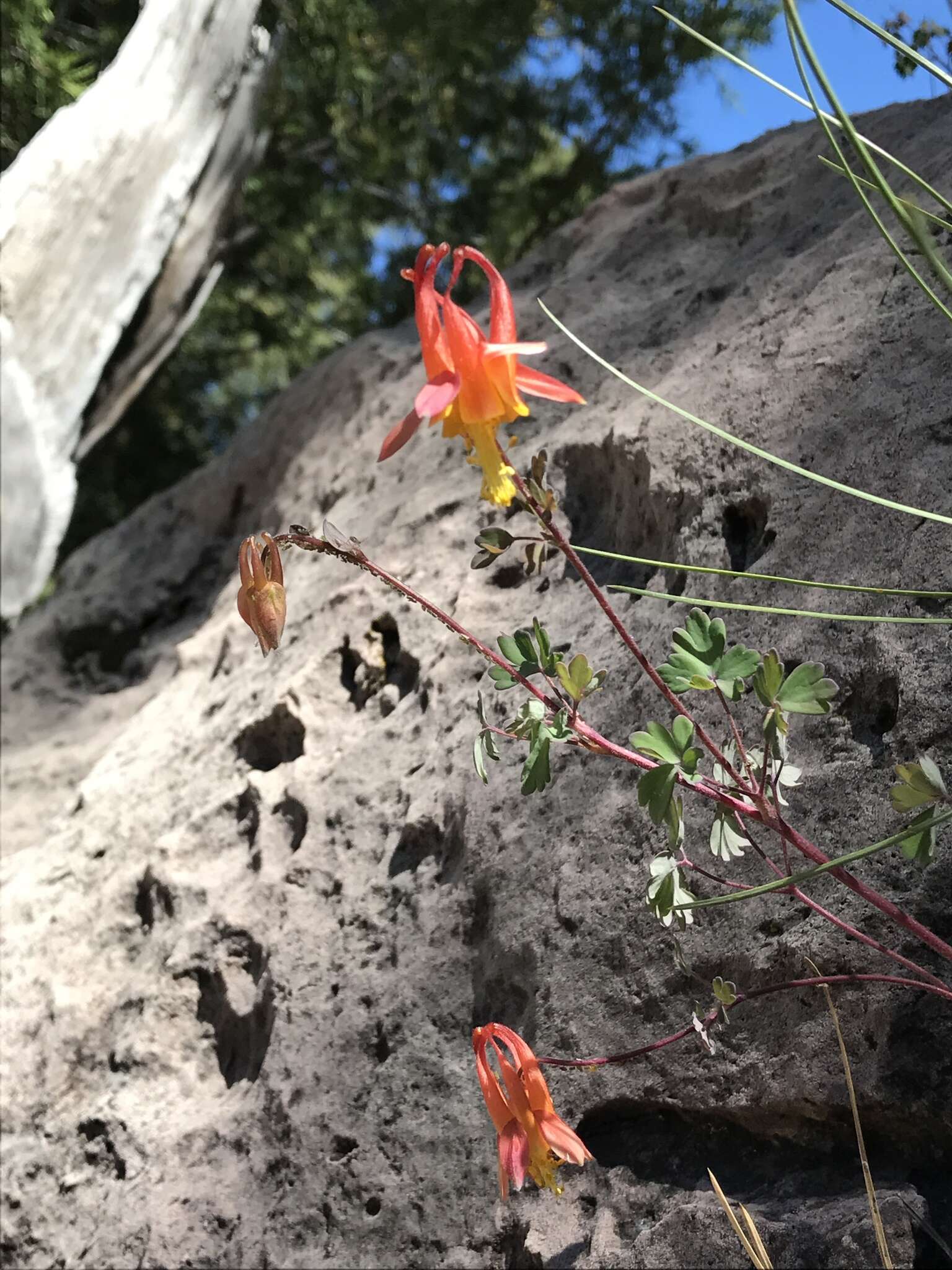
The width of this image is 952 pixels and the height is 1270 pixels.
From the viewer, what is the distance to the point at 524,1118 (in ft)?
3.39

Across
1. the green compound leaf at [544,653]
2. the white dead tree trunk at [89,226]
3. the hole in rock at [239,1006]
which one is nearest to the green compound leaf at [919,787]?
the green compound leaf at [544,653]

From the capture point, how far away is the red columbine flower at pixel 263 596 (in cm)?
106

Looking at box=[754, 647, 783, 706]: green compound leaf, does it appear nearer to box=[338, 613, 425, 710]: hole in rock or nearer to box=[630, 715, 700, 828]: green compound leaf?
box=[630, 715, 700, 828]: green compound leaf

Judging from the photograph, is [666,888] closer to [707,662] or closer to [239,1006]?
[707,662]

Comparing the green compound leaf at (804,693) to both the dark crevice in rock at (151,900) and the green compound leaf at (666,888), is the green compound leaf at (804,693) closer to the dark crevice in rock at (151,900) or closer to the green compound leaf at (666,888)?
the green compound leaf at (666,888)

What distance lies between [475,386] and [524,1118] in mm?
704

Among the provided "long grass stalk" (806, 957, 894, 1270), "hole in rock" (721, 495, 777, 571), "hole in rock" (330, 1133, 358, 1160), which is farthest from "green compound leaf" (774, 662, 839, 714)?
"hole in rock" (330, 1133, 358, 1160)

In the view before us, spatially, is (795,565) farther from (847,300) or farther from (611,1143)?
(611,1143)

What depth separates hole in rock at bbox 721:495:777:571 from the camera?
5.18 feet

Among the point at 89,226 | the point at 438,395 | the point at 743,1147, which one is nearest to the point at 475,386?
the point at 438,395

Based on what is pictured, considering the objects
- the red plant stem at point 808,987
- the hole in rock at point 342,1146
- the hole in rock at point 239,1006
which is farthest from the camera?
the hole in rock at point 239,1006

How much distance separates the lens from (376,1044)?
1524 mm

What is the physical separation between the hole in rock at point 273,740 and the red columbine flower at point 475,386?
3.90ft

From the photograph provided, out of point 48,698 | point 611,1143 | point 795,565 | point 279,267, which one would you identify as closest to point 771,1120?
point 611,1143
